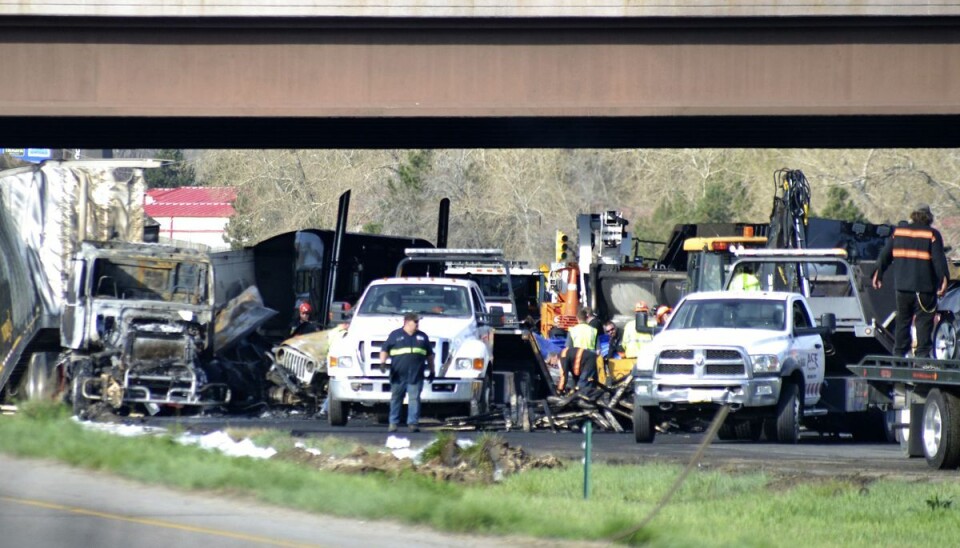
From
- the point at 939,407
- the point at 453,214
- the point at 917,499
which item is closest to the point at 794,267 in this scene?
the point at 939,407

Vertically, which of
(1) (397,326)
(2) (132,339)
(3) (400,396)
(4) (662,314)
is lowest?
(3) (400,396)

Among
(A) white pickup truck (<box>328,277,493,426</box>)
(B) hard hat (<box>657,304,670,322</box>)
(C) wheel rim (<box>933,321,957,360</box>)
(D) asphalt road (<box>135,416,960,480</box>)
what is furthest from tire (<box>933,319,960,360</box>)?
(B) hard hat (<box>657,304,670,322</box>)

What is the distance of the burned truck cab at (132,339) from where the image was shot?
878 inches

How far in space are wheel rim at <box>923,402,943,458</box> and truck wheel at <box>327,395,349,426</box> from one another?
8570 millimetres

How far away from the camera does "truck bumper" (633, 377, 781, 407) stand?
17531 mm

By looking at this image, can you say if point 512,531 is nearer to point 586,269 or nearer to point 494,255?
point 494,255

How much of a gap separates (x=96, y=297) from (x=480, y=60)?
7696 millimetres

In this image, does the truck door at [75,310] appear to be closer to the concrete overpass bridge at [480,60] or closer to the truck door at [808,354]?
the concrete overpass bridge at [480,60]

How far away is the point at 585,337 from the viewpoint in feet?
77.8

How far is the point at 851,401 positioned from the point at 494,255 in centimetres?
661

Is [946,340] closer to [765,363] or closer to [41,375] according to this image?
[765,363]

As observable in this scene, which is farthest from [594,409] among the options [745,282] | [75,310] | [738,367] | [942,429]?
[75,310]

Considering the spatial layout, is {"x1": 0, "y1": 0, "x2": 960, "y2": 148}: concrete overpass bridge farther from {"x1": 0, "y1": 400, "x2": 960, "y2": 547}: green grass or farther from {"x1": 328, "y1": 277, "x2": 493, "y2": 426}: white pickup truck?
{"x1": 0, "y1": 400, "x2": 960, "y2": 547}: green grass

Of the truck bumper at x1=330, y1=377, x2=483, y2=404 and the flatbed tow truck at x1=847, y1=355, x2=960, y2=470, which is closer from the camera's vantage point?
the flatbed tow truck at x1=847, y1=355, x2=960, y2=470
